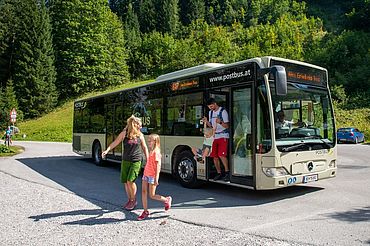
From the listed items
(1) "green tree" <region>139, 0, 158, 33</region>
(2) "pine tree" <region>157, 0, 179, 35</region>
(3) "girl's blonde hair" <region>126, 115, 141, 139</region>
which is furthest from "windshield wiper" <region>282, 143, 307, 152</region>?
(2) "pine tree" <region>157, 0, 179, 35</region>

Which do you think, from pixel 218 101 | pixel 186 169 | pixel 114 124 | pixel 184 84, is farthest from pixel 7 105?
pixel 218 101

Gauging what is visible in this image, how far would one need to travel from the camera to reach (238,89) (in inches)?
316

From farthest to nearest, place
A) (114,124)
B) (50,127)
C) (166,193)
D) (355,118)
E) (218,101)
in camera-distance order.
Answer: (50,127), (355,118), (114,124), (166,193), (218,101)

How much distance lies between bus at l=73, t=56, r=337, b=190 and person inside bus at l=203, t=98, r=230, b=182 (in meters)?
0.12

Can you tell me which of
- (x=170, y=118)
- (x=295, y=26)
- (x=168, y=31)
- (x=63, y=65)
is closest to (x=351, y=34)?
(x=295, y=26)

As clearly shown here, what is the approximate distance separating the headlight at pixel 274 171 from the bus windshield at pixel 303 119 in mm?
428

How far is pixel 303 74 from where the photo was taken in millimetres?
8125

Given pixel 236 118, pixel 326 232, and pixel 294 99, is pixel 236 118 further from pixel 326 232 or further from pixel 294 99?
pixel 326 232

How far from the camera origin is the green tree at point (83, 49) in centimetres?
5812

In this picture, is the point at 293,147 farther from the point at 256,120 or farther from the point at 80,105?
the point at 80,105

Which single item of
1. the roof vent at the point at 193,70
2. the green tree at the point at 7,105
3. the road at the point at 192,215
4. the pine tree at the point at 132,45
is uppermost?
the pine tree at the point at 132,45

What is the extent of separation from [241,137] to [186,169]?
2.18 m

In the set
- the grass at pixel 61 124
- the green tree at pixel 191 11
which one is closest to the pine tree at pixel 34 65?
the grass at pixel 61 124

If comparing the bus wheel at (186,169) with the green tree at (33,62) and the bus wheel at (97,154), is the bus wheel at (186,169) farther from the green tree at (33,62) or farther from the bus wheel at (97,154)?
the green tree at (33,62)
